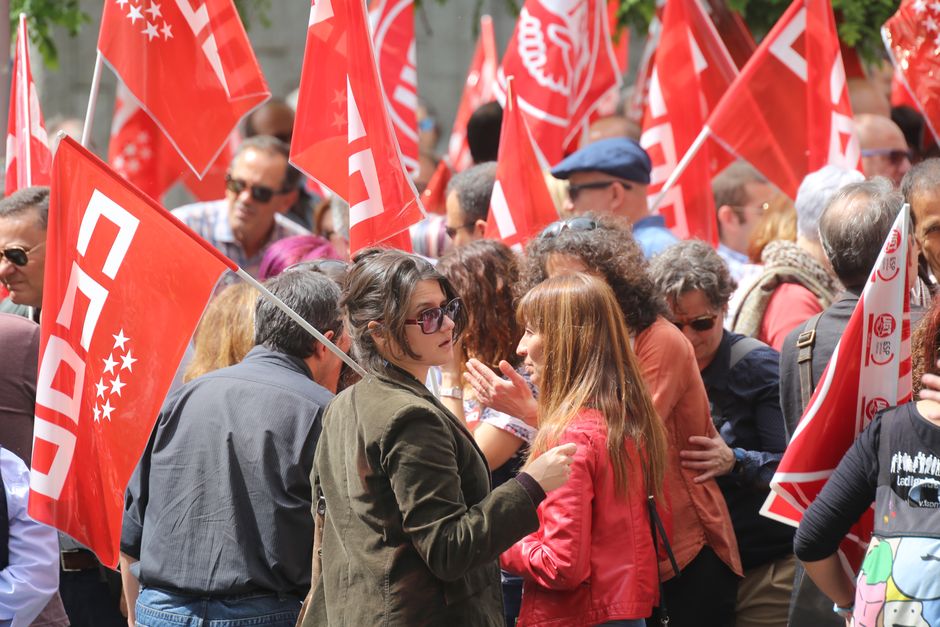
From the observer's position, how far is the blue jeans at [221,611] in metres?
3.71

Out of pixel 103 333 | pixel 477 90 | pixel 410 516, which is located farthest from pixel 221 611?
pixel 477 90

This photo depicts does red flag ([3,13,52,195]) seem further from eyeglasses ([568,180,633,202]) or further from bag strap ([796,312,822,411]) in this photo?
bag strap ([796,312,822,411])

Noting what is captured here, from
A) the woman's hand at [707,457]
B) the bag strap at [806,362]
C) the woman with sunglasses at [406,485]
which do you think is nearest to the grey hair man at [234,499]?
the woman with sunglasses at [406,485]

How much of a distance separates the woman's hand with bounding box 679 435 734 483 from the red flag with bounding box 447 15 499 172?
5.34 meters

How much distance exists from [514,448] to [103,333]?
129cm

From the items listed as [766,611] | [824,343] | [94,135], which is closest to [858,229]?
[824,343]

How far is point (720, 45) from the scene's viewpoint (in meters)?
7.31

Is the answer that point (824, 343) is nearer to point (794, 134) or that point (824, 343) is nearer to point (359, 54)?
point (359, 54)

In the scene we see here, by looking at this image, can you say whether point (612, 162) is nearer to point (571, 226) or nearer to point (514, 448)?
point (571, 226)

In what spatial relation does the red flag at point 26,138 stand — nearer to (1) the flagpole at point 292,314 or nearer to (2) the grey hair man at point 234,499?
(2) the grey hair man at point 234,499

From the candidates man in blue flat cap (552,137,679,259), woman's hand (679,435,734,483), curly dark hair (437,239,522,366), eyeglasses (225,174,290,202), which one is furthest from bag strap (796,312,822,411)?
eyeglasses (225,174,290,202)

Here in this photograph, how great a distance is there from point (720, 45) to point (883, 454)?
4697mm

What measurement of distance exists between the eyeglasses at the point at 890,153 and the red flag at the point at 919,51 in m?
0.81

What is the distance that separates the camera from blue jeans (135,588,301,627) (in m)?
3.71
